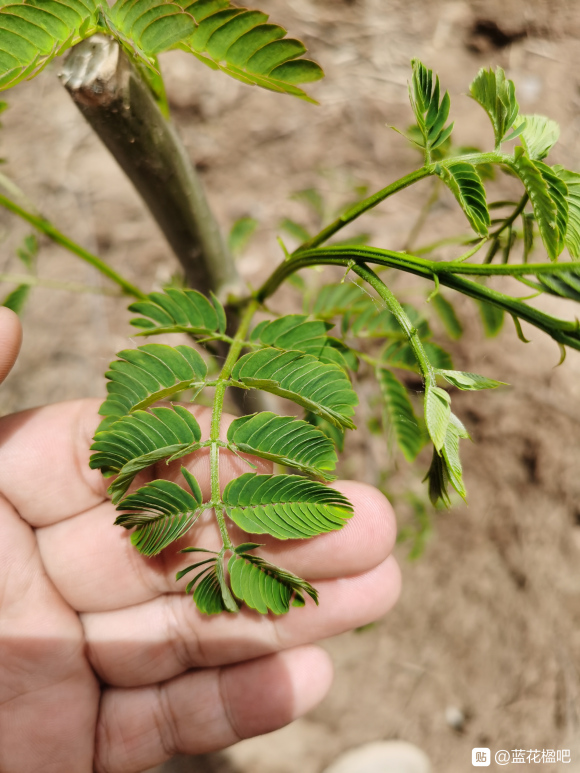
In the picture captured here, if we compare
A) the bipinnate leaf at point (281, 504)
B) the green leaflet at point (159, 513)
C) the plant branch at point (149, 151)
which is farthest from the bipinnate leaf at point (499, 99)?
the green leaflet at point (159, 513)

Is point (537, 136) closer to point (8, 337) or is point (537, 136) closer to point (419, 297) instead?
point (8, 337)

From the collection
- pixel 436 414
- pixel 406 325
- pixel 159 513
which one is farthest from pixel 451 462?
pixel 159 513

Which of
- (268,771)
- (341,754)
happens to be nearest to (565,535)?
(341,754)

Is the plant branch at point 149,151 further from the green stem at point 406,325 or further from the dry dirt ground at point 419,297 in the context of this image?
the dry dirt ground at point 419,297

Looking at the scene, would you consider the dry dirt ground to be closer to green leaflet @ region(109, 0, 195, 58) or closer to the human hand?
the human hand

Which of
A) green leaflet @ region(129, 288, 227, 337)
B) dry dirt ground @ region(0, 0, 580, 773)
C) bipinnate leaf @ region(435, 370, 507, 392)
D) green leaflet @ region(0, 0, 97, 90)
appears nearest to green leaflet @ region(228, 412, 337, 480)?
green leaflet @ region(129, 288, 227, 337)

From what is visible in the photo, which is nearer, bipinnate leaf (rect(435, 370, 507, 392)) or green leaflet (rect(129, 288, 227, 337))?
bipinnate leaf (rect(435, 370, 507, 392))
